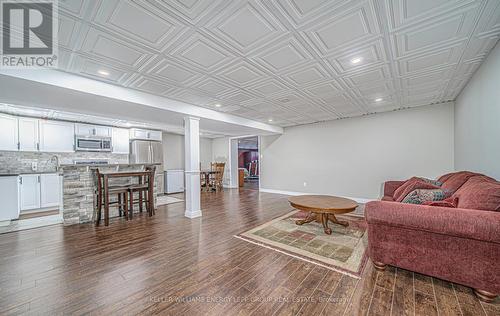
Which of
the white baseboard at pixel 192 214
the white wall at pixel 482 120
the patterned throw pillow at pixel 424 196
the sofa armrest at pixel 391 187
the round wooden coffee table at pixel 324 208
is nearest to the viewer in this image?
the patterned throw pillow at pixel 424 196

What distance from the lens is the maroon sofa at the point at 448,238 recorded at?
4.93 ft

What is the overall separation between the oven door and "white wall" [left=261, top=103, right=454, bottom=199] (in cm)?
569

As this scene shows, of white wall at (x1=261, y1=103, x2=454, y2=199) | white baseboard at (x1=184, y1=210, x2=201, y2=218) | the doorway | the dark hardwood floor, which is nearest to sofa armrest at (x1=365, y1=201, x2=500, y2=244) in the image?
the dark hardwood floor

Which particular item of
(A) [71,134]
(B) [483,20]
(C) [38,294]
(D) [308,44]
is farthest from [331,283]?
(A) [71,134]

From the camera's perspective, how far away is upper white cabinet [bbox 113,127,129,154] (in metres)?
6.16

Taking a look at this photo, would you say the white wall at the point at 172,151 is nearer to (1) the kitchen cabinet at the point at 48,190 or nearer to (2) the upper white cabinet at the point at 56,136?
(2) the upper white cabinet at the point at 56,136

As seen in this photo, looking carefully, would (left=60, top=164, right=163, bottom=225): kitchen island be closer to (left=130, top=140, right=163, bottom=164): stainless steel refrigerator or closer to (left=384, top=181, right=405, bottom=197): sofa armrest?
(left=130, top=140, right=163, bottom=164): stainless steel refrigerator

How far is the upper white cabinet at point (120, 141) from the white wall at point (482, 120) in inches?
323

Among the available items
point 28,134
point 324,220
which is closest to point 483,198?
point 324,220

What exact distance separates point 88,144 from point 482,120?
8525 mm

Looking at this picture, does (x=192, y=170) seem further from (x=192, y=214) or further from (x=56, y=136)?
(x=56, y=136)

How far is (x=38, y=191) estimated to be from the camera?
15.7 ft

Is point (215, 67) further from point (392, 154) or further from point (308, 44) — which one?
point (392, 154)

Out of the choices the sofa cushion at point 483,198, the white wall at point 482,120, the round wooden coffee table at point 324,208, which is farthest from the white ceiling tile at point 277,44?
the round wooden coffee table at point 324,208
